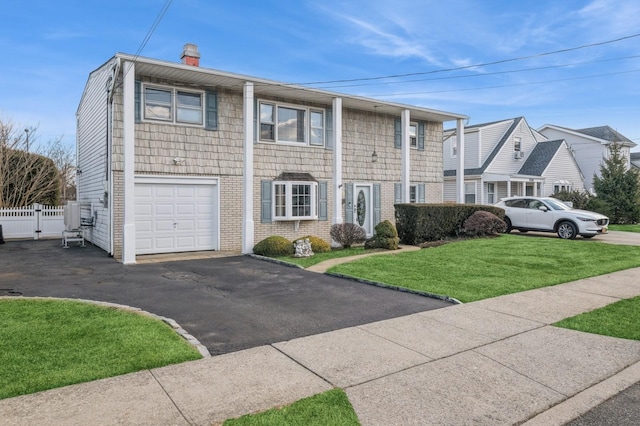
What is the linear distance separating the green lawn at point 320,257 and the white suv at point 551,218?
7855 millimetres

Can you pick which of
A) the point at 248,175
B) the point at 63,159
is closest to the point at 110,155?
the point at 248,175

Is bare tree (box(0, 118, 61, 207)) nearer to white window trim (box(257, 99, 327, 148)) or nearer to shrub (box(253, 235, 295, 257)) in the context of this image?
white window trim (box(257, 99, 327, 148))

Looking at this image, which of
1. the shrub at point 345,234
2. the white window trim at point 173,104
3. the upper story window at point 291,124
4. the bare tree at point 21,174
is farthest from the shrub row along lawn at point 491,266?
the bare tree at point 21,174

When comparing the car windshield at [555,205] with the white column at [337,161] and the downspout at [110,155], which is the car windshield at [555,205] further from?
the downspout at [110,155]

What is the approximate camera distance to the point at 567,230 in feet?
53.2

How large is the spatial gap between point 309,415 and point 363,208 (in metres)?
13.8

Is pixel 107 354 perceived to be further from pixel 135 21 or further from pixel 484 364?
pixel 135 21

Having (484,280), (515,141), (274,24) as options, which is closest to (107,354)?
(484,280)

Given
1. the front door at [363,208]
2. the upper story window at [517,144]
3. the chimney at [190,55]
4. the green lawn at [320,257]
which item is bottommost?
the green lawn at [320,257]

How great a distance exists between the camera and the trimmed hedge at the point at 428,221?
1494 cm

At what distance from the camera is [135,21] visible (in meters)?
10.7

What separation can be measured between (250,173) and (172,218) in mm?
2711

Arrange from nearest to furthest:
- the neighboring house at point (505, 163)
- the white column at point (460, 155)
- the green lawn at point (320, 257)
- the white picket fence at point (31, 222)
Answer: the green lawn at point (320, 257) → the white picket fence at point (31, 222) → the white column at point (460, 155) → the neighboring house at point (505, 163)

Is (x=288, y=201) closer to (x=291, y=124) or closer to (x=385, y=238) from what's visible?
(x=291, y=124)
